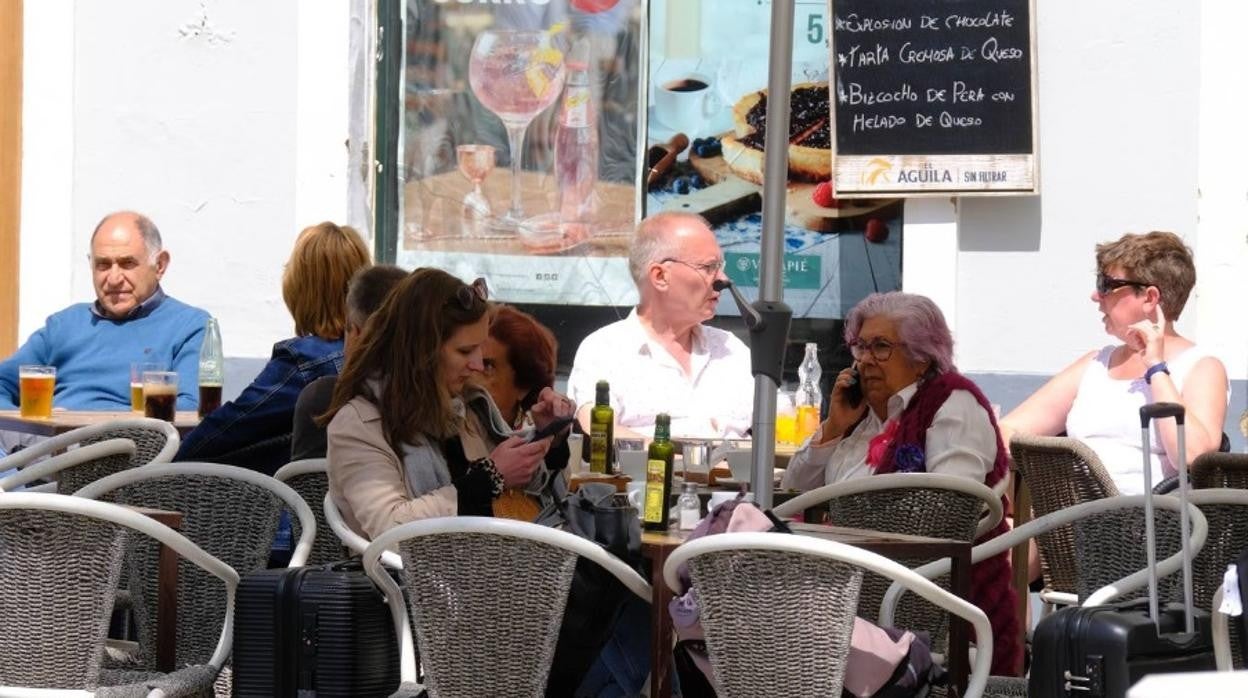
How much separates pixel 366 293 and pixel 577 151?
2753 mm

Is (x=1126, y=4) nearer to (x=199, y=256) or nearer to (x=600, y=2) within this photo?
(x=600, y=2)

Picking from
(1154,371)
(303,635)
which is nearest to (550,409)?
(303,635)

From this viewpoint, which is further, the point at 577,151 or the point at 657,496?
the point at 577,151

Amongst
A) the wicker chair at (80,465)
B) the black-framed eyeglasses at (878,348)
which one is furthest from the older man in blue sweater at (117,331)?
the black-framed eyeglasses at (878,348)

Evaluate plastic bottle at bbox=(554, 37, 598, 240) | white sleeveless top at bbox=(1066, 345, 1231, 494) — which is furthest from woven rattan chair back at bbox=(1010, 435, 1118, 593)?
plastic bottle at bbox=(554, 37, 598, 240)

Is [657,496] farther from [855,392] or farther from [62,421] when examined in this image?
[62,421]

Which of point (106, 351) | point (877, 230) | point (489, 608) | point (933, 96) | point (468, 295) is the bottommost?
point (489, 608)

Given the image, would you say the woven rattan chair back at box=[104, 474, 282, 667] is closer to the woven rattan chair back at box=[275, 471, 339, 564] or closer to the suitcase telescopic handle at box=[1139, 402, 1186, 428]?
the woven rattan chair back at box=[275, 471, 339, 564]

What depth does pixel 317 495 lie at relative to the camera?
5.02 meters

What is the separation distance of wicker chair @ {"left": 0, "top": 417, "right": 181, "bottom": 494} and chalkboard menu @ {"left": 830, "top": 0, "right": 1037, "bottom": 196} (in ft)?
9.79

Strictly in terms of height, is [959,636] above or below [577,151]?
below

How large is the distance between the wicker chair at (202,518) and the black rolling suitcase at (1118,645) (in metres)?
1.86

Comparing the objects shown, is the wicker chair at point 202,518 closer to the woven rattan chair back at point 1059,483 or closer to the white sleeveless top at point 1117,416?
the woven rattan chair back at point 1059,483

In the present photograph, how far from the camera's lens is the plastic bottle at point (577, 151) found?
7.84m
